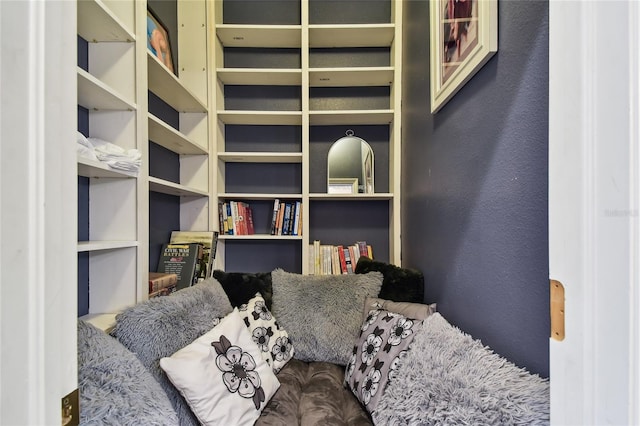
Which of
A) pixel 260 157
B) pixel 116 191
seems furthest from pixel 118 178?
pixel 260 157

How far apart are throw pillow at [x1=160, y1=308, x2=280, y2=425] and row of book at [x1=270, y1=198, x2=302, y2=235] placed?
0.95 metres

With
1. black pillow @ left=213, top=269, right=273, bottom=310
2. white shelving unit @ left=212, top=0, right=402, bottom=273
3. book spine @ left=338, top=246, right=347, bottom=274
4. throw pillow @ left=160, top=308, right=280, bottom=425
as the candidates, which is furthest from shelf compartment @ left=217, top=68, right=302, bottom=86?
throw pillow @ left=160, top=308, right=280, bottom=425

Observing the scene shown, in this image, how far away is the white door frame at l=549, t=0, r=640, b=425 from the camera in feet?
1.20

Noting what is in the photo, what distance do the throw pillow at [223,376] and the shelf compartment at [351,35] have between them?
6.32 feet

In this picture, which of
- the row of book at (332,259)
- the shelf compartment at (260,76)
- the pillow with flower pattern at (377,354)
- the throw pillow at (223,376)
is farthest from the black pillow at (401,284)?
the shelf compartment at (260,76)

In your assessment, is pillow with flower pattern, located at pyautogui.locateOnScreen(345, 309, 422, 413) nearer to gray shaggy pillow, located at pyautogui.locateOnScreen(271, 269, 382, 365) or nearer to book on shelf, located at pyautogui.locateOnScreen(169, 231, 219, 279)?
gray shaggy pillow, located at pyautogui.locateOnScreen(271, 269, 382, 365)

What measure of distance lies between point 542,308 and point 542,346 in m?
0.09

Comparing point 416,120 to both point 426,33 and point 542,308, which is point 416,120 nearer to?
point 426,33

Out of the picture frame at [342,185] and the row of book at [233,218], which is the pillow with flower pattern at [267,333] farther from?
the picture frame at [342,185]

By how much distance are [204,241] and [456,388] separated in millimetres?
1723

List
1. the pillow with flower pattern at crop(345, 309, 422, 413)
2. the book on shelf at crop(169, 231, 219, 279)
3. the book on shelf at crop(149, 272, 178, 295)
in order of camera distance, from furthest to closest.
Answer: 1. the book on shelf at crop(169, 231, 219, 279)
2. the book on shelf at crop(149, 272, 178, 295)
3. the pillow with flower pattern at crop(345, 309, 422, 413)

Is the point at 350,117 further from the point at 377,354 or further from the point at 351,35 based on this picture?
the point at 377,354

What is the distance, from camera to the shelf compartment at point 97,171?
3.51ft

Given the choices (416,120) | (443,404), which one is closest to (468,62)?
(416,120)
